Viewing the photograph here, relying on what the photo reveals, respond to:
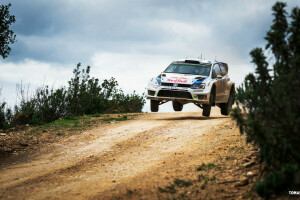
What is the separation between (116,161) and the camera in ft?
31.2

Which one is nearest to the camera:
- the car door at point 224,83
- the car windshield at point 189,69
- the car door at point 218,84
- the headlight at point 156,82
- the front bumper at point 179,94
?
the front bumper at point 179,94

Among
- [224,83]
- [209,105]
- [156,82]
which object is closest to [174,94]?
[156,82]

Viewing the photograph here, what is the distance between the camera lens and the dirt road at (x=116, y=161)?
7.57 meters

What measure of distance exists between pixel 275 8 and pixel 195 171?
3564mm

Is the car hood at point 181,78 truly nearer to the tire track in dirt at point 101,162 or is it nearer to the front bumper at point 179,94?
the front bumper at point 179,94

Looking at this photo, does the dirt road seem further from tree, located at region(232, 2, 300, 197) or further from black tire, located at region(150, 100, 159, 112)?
black tire, located at region(150, 100, 159, 112)

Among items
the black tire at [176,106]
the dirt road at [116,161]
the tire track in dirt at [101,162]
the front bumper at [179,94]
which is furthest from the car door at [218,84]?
the dirt road at [116,161]

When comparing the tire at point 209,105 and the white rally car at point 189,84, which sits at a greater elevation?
the white rally car at point 189,84

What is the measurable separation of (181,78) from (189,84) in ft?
1.37

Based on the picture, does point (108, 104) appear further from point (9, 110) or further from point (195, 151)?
point (195, 151)

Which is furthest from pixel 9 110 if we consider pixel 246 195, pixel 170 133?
pixel 246 195

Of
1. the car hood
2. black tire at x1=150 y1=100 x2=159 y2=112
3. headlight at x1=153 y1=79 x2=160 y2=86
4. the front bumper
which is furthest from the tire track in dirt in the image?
black tire at x1=150 y1=100 x2=159 y2=112

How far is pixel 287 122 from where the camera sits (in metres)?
A: 5.66

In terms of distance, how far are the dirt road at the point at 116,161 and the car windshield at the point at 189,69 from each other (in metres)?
3.14
